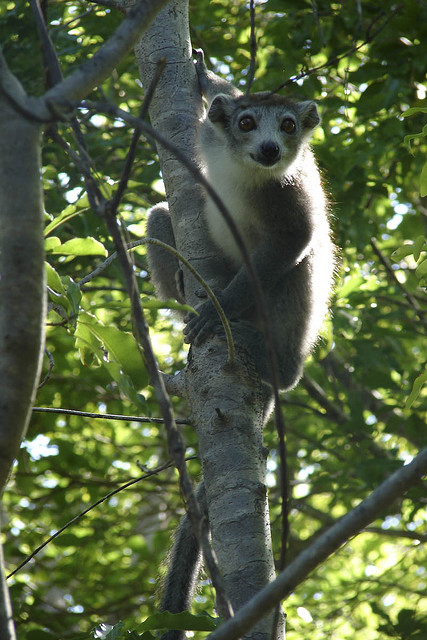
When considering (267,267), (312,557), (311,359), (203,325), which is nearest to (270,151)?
(267,267)

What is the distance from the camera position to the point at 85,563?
7.44 m

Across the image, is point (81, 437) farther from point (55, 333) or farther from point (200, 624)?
point (200, 624)

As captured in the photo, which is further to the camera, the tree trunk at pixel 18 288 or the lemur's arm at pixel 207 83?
the lemur's arm at pixel 207 83

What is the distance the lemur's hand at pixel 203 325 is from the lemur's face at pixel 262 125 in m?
1.55

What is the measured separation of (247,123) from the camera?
576cm

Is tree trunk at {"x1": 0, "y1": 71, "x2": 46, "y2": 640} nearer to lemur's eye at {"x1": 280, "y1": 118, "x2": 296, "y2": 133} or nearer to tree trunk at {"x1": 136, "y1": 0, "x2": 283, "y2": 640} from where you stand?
tree trunk at {"x1": 136, "y1": 0, "x2": 283, "y2": 640}

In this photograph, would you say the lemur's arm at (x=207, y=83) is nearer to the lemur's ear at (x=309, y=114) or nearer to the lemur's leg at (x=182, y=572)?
the lemur's ear at (x=309, y=114)

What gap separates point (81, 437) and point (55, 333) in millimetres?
1712

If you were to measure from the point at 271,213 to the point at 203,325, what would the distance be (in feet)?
5.75

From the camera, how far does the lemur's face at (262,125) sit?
5.63 metres

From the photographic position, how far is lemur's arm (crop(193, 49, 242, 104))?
550 centimetres

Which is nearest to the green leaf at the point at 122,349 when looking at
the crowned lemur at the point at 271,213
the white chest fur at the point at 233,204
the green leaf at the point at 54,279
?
the green leaf at the point at 54,279

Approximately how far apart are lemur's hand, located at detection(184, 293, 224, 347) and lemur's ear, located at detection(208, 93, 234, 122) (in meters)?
1.85

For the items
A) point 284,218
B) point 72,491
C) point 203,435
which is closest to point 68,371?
point 72,491
